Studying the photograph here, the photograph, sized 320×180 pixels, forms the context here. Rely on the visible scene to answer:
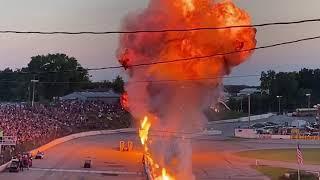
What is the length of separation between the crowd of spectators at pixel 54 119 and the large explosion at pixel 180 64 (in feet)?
91.2

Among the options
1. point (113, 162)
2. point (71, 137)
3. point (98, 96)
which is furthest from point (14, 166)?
point (98, 96)

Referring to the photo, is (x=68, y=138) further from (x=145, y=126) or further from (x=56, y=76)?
(x=56, y=76)

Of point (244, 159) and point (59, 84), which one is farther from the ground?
point (59, 84)

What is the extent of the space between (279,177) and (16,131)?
31.0 meters

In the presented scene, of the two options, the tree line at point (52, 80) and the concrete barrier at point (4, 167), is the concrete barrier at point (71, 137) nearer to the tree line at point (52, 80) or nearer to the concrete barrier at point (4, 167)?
the concrete barrier at point (4, 167)

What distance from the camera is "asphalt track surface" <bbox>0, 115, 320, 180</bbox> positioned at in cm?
4312

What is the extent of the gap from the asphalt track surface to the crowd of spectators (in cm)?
319

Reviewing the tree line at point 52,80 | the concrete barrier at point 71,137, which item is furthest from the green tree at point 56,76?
the concrete barrier at point 71,137

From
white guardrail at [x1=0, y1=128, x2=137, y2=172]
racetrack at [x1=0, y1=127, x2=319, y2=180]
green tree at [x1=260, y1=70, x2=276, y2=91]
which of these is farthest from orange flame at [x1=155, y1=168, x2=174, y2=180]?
green tree at [x1=260, y1=70, x2=276, y2=91]

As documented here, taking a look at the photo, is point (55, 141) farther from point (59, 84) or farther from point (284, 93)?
point (284, 93)

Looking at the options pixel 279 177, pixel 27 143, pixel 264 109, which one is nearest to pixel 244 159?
pixel 279 177

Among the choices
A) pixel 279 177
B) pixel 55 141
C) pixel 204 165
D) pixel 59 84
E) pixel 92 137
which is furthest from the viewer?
pixel 59 84

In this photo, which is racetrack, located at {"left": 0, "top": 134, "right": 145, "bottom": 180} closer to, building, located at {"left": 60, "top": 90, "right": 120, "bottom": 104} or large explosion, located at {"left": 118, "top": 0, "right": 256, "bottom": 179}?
large explosion, located at {"left": 118, "top": 0, "right": 256, "bottom": 179}

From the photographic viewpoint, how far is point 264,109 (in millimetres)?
176875
